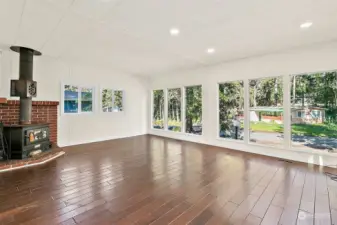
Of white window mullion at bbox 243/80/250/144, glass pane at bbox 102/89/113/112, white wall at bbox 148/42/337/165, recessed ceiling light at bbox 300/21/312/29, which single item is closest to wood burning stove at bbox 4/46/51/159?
glass pane at bbox 102/89/113/112

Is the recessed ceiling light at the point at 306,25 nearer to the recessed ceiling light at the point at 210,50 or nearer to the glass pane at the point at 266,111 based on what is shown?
the glass pane at the point at 266,111

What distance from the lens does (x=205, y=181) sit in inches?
119

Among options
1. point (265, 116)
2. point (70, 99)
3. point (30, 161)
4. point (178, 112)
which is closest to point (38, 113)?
point (70, 99)

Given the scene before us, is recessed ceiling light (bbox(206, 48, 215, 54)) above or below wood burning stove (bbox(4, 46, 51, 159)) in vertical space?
above

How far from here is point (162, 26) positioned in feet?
10.4

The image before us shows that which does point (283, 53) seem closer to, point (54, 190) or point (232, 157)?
point (232, 157)

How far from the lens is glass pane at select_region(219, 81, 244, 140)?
5340mm

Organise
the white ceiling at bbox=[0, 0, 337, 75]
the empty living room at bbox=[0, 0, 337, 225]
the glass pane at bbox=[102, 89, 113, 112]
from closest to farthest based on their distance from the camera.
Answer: the empty living room at bbox=[0, 0, 337, 225]
the white ceiling at bbox=[0, 0, 337, 75]
the glass pane at bbox=[102, 89, 113, 112]

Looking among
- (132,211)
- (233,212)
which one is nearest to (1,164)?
(132,211)

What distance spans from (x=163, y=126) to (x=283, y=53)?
4828 millimetres

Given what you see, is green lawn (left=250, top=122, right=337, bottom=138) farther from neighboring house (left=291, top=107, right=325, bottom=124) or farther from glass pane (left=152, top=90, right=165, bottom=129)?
glass pane (left=152, top=90, right=165, bottom=129)

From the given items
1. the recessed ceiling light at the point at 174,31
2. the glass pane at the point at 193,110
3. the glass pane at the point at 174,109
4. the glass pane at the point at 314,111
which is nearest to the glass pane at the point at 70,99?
the glass pane at the point at 174,109

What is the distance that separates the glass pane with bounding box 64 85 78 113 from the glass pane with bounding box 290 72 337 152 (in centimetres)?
612

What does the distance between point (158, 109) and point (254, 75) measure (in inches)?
163
